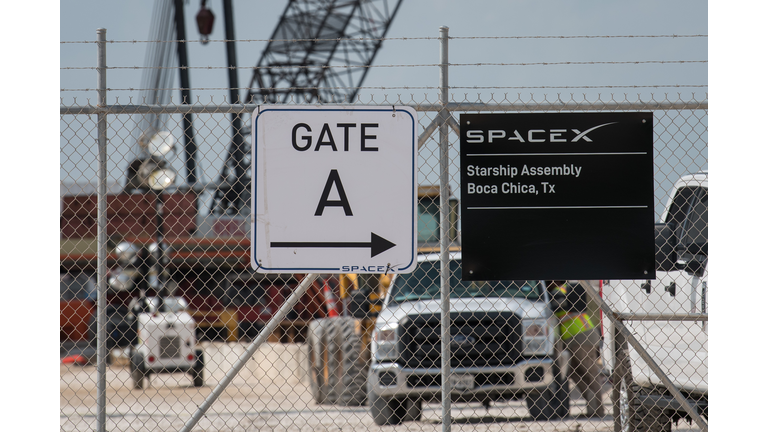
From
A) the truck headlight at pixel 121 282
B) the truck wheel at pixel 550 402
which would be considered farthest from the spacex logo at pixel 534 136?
the truck headlight at pixel 121 282

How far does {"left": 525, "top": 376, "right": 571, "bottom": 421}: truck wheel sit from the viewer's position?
7057 mm

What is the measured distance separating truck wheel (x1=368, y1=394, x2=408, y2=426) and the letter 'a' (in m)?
3.85

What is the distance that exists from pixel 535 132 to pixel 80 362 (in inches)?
472

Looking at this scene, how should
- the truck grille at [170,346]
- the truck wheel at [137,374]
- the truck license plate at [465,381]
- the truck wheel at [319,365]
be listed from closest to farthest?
the truck license plate at [465,381] < the truck wheel at [319,365] < the truck wheel at [137,374] < the truck grille at [170,346]

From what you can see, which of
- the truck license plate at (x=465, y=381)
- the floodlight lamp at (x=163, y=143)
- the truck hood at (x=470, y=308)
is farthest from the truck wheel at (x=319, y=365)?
the floodlight lamp at (x=163, y=143)

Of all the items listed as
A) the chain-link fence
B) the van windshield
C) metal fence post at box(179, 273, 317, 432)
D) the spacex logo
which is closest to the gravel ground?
the chain-link fence

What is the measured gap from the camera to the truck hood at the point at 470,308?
7094 millimetres

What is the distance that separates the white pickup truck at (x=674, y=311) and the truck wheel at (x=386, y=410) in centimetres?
251

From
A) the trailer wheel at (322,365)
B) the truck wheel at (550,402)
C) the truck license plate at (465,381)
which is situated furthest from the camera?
the trailer wheel at (322,365)

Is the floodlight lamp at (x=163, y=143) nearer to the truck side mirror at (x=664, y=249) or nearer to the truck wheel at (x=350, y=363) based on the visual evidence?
the truck wheel at (x=350, y=363)

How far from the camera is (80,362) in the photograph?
42.9 feet

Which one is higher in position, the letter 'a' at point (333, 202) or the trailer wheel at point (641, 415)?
the letter 'a' at point (333, 202)

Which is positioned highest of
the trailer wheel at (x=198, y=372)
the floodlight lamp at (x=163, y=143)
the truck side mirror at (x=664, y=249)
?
the floodlight lamp at (x=163, y=143)

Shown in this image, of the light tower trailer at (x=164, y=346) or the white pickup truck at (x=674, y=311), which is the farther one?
the light tower trailer at (x=164, y=346)
